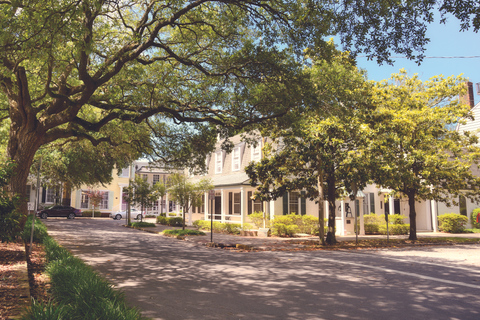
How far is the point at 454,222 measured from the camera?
2634 centimetres

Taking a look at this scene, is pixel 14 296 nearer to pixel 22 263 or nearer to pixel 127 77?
pixel 22 263

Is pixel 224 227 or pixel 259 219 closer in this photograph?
pixel 259 219

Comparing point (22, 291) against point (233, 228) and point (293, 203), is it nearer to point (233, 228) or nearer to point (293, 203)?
point (233, 228)

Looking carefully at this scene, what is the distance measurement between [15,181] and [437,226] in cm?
2753

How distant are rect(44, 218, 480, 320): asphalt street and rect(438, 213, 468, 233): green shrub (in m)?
15.6

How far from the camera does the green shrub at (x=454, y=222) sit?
26.3m

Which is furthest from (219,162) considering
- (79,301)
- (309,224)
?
(79,301)

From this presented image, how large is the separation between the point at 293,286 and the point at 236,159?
22.4 m

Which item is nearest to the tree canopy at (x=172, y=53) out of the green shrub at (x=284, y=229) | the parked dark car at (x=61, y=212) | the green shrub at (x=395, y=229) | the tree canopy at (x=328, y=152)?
the tree canopy at (x=328, y=152)

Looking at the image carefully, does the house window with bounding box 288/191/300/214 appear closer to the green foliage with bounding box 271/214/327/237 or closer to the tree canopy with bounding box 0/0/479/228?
the green foliage with bounding box 271/214/327/237

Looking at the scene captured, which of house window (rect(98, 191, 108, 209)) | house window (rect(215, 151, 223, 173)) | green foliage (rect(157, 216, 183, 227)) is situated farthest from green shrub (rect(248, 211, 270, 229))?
house window (rect(98, 191, 108, 209))

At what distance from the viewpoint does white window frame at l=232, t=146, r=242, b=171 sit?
1159 inches

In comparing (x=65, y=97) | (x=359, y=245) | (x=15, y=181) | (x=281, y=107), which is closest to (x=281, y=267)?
(x=281, y=107)

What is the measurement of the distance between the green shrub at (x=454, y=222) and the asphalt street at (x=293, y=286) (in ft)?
51.0
